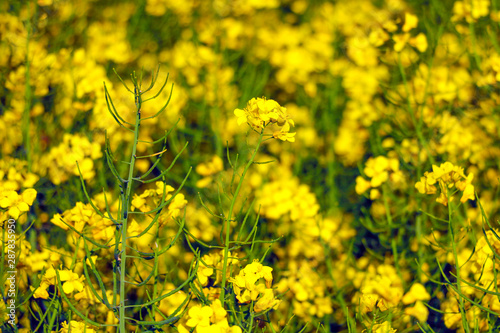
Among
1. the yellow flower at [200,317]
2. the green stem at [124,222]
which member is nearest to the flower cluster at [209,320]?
the yellow flower at [200,317]

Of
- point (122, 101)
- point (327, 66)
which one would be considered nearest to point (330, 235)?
point (122, 101)

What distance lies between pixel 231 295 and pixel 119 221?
33cm

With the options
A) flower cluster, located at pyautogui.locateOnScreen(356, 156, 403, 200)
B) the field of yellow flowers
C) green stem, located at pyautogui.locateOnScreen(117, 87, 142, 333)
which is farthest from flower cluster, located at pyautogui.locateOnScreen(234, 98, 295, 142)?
flower cluster, located at pyautogui.locateOnScreen(356, 156, 403, 200)

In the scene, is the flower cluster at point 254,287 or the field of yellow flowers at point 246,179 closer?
the flower cluster at point 254,287

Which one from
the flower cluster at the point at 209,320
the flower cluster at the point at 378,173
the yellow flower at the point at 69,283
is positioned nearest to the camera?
the flower cluster at the point at 209,320

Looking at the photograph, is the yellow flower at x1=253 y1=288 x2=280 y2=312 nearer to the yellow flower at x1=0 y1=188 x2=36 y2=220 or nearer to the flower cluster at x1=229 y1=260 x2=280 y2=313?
the flower cluster at x1=229 y1=260 x2=280 y2=313

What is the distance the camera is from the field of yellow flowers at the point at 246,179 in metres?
1.16

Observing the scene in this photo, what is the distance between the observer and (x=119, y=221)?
1049 mm

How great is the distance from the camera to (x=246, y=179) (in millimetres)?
2295

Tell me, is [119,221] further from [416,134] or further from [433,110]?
[433,110]

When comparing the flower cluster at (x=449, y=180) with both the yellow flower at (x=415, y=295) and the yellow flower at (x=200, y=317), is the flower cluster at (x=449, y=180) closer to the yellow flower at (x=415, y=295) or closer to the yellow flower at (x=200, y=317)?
the yellow flower at (x=415, y=295)

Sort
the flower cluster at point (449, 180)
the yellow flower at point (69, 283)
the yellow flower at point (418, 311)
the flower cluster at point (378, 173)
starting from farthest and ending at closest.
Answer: the flower cluster at point (378, 173) → the yellow flower at point (418, 311) → the flower cluster at point (449, 180) → the yellow flower at point (69, 283)

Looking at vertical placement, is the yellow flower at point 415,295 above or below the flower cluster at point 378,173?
below

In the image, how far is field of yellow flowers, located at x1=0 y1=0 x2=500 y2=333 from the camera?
1164 millimetres
